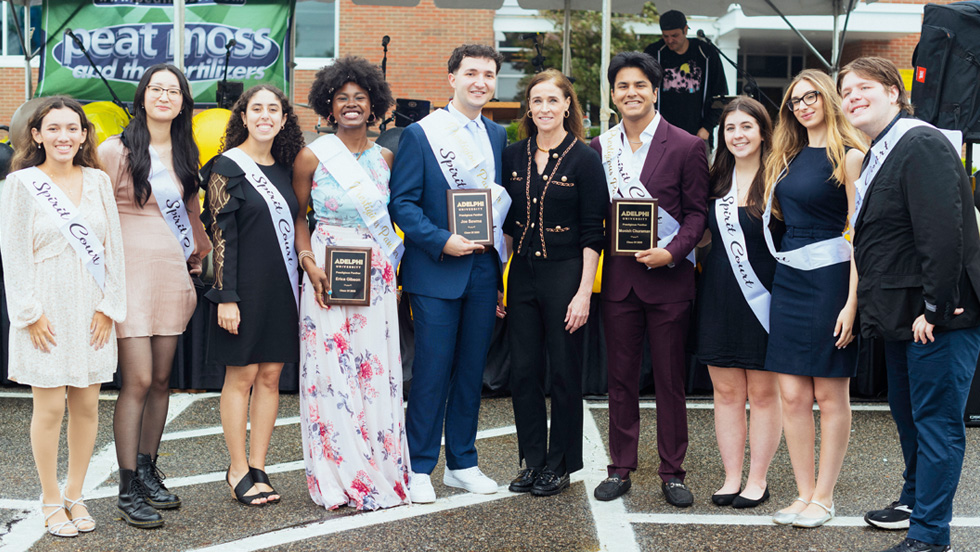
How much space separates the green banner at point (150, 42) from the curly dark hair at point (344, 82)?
19.3 ft

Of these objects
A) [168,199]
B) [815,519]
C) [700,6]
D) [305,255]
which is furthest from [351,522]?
[700,6]

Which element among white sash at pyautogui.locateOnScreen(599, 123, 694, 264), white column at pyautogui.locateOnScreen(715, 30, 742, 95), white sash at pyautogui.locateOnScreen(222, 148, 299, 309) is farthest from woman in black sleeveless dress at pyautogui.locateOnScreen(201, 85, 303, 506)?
white column at pyautogui.locateOnScreen(715, 30, 742, 95)

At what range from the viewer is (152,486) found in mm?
3707

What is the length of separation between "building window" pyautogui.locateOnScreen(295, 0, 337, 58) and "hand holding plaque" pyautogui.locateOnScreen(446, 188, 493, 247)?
12920 mm

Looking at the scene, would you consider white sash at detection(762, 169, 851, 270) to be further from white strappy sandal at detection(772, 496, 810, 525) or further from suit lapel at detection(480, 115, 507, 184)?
suit lapel at detection(480, 115, 507, 184)

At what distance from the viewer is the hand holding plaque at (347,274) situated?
3.59 metres

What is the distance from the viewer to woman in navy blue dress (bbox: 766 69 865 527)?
11.5 ft

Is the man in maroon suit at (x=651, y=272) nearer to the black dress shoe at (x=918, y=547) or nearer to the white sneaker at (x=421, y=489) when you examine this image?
the white sneaker at (x=421, y=489)

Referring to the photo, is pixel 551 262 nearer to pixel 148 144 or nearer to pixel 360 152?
pixel 360 152

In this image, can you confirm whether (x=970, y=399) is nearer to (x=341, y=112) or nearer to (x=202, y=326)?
(x=341, y=112)

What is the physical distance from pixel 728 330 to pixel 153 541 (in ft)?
7.82

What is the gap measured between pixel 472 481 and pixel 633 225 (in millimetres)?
1307

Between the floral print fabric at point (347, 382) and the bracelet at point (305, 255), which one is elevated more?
the bracelet at point (305, 255)

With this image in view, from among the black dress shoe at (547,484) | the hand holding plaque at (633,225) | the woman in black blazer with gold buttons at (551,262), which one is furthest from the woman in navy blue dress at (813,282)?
the black dress shoe at (547,484)
